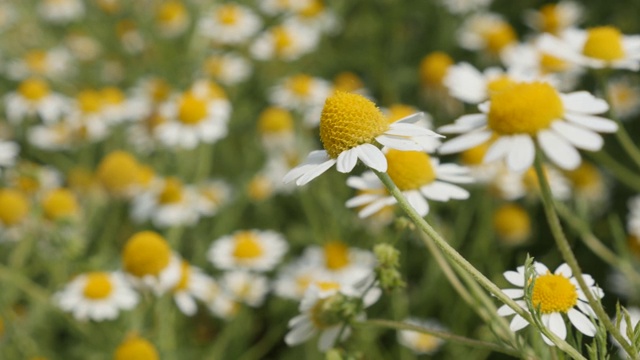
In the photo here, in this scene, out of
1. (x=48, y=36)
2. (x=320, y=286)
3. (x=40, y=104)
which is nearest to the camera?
(x=320, y=286)

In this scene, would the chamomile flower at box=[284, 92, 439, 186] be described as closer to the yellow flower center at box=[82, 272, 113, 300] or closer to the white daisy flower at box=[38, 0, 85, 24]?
the yellow flower center at box=[82, 272, 113, 300]

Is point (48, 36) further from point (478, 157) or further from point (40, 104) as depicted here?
point (478, 157)

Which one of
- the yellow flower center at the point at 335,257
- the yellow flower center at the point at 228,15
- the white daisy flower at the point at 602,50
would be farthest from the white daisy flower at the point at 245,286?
the yellow flower center at the point at 228,15

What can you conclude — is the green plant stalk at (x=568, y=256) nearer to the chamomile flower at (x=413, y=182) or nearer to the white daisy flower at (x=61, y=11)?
the chamomile flower at (x=413, y=182)

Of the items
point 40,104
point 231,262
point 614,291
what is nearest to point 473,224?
Result: point 614,291

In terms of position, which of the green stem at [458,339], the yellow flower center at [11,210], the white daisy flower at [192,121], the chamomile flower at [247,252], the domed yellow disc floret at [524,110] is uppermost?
the domed yellow disc floret at [524,110]

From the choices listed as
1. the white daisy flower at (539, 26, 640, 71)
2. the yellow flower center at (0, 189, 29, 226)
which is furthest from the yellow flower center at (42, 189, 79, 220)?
the white daisy flower at (539, 26, 640, 71)

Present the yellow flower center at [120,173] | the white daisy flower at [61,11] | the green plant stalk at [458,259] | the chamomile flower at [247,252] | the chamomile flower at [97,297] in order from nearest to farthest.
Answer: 1. the green plant stalk at [458,259]
2. the chamomile flower at [97,297]
3. the chamomile flower at [247,252]
4. the yellow flower center at [120,173]
5. the white daisy flower at [61,11]
